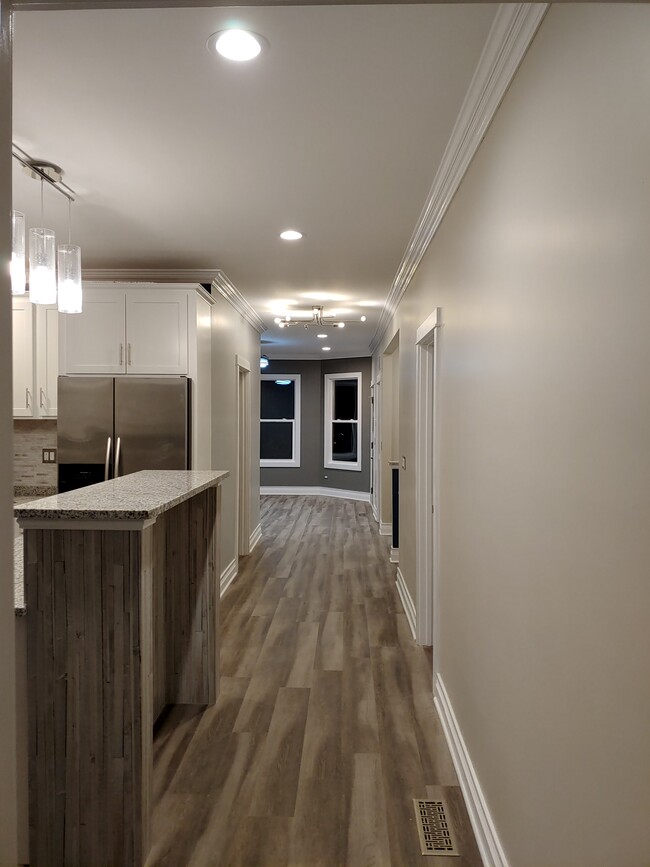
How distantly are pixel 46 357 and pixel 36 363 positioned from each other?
0.08 metres

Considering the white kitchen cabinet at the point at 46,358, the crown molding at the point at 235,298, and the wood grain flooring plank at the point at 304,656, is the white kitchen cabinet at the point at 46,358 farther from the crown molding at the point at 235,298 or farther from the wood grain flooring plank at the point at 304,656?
the wood grain flooring plank at the point at 304,656

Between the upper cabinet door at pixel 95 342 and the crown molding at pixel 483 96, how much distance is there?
223 cm

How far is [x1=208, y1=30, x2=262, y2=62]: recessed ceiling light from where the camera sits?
68.9 inches

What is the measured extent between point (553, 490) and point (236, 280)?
403 centimetres

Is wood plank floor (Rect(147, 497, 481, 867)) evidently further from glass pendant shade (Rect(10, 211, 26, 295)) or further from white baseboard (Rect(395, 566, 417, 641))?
glass pendant shade (Rect(10, 211, 26, 295))

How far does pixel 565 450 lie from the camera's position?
1.36 m

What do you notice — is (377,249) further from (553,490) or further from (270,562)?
(270,562)

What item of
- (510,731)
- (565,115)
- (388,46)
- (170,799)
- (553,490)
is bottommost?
(170,799)

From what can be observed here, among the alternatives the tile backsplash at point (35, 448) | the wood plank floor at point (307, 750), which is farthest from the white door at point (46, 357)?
the wood plank floor at point (307, 750)

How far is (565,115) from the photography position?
1367 millimetres

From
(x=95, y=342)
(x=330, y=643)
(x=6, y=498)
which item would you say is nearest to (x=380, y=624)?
(x=330, y=643)

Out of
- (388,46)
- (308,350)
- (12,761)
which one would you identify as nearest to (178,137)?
(388,46)

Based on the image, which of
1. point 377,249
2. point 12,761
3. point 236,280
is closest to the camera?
point 12,761

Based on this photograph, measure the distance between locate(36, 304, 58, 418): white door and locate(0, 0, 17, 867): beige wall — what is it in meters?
3.89
